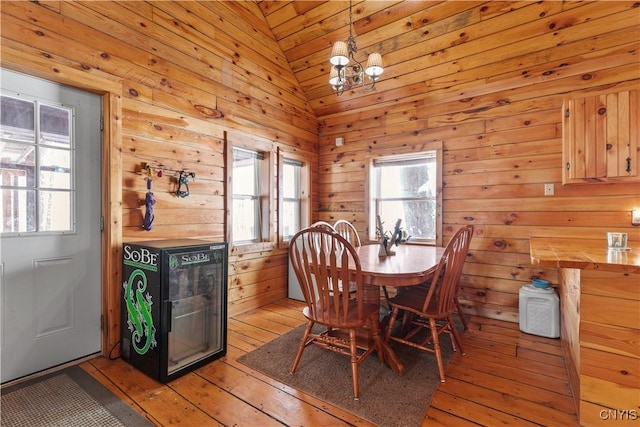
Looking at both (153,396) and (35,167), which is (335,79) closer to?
(35,167)

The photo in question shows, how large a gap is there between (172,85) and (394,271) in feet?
7.81

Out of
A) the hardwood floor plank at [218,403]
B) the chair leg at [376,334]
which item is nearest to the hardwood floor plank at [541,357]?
the chair leg at [376,334]

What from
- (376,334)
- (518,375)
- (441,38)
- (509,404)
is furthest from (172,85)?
(518,375)

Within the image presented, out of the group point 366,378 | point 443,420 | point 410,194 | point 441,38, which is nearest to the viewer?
point 443,420

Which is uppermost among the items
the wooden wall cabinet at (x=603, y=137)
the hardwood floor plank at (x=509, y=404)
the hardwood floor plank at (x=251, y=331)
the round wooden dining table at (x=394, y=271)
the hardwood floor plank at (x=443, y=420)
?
the wooden wall cabinet at (x=603, y=137)

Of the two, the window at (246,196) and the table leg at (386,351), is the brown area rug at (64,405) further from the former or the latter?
the window at (246,196)

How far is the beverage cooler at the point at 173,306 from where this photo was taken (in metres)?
1.93

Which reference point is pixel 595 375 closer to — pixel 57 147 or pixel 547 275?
pixel 547 275

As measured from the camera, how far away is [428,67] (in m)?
3.17

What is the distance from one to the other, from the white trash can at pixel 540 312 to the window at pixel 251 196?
8.54 feet

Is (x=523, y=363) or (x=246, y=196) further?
(x=246, y=196)

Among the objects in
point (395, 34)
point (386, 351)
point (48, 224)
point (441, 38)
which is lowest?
point (386, 351)

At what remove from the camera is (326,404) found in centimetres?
171

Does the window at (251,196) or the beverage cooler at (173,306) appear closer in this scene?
the beverage cooler at (173,306)
